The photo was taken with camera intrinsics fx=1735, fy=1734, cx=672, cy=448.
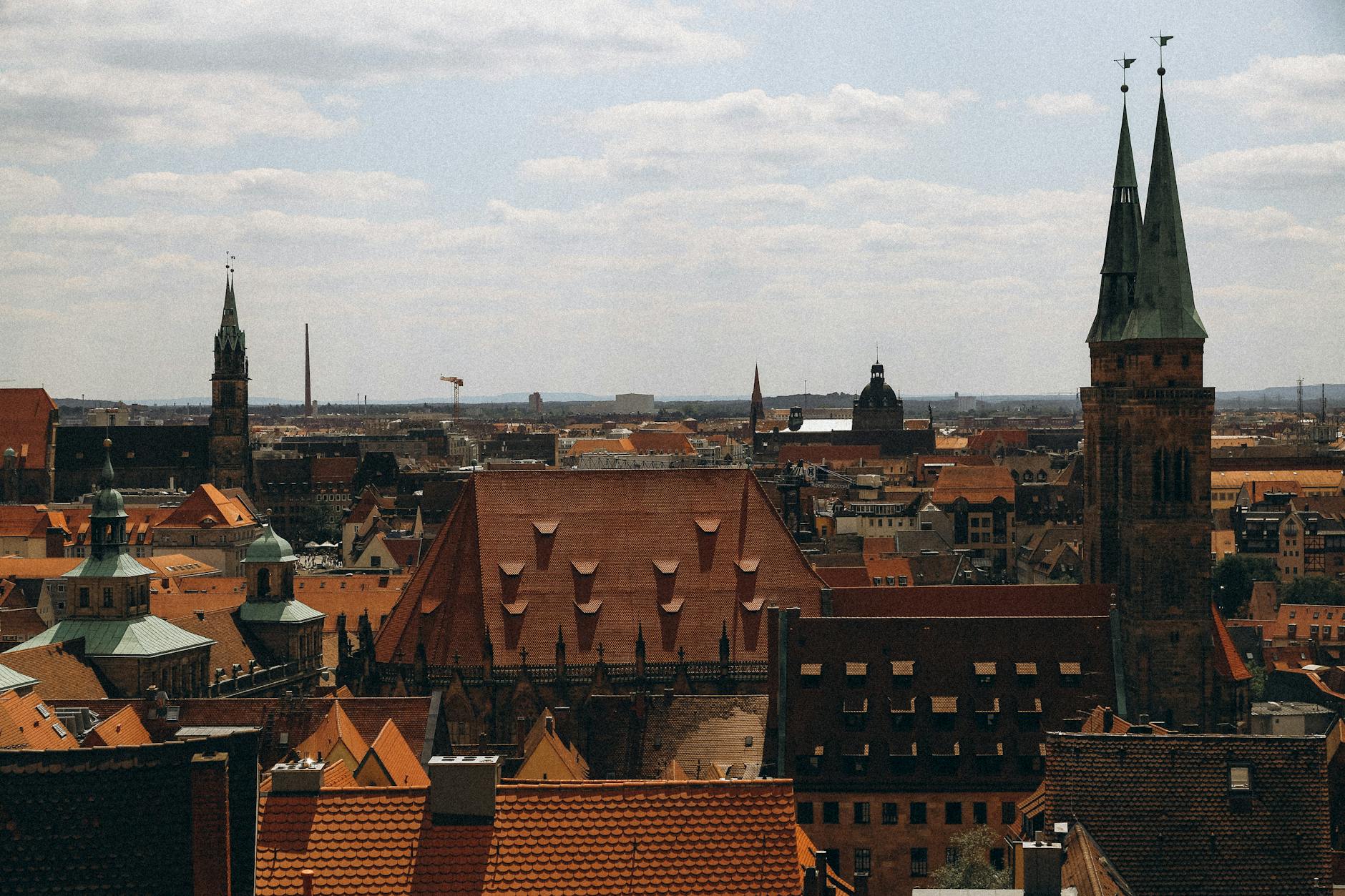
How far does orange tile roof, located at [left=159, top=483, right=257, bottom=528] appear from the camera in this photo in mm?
160625

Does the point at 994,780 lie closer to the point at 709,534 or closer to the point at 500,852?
the point at 709,534

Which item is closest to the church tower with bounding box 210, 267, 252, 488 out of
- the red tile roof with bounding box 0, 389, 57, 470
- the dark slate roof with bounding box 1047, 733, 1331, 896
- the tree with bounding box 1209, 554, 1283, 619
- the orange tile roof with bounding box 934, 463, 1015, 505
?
the red tile roof with bounding box 0, 389, 57, 470

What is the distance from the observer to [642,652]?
7050 cm

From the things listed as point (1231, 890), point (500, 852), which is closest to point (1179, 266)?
point (1231, 890)

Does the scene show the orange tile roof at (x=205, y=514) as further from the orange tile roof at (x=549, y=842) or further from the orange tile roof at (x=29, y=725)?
the orange tile roof at (x=549, y=842)

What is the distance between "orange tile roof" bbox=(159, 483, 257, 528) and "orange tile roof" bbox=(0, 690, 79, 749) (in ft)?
330

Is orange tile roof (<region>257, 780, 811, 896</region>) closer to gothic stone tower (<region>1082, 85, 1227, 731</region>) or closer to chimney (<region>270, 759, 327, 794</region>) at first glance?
chimney (<region>270, 759, 327, 794</region>)

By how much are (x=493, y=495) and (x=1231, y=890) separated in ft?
138

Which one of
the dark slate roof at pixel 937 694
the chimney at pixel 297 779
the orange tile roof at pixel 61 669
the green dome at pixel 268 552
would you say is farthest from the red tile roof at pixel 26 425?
the chimney at pixel 297 779

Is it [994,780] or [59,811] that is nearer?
[59,811]

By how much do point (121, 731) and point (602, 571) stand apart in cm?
2053

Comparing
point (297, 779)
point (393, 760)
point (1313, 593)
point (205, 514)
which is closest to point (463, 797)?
point (297, 779)

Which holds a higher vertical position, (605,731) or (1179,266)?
(1179,266)

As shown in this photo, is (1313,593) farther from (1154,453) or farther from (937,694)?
(937,694)
